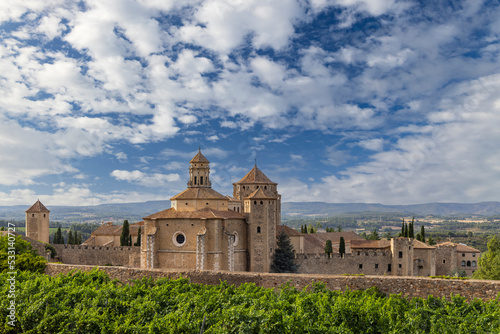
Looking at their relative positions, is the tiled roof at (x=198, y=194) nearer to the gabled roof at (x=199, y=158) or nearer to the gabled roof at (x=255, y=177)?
the gabled roof at (x=199, y=158)

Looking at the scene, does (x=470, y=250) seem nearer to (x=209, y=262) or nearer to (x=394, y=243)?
(x=394, y=243)

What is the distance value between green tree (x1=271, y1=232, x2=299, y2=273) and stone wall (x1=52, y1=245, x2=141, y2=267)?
17510mm

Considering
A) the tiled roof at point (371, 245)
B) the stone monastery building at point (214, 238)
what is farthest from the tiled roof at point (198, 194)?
the tiled roof at point (371, 245)

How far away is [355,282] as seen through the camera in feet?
58.7

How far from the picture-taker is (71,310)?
15.0m

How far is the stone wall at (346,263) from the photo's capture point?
4344 centimetres

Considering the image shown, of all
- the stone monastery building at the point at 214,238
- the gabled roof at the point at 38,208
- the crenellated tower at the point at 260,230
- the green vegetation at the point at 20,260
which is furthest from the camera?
the gabled roof at the point at 38,208

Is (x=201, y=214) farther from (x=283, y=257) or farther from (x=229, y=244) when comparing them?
(x=283, y=257)

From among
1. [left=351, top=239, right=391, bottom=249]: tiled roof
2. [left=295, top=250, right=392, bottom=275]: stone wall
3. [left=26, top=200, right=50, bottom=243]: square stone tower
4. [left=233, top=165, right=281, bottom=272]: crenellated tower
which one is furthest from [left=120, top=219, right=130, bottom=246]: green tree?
[left=351, top=239, right=391, bottom=249]: tiled roof

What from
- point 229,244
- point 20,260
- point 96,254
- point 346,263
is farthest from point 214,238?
point 96,254

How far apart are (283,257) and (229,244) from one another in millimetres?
5443

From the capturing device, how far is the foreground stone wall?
1631 centimetres

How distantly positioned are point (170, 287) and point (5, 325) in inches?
227

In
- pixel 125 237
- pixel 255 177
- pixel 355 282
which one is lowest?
pixel 125 237
